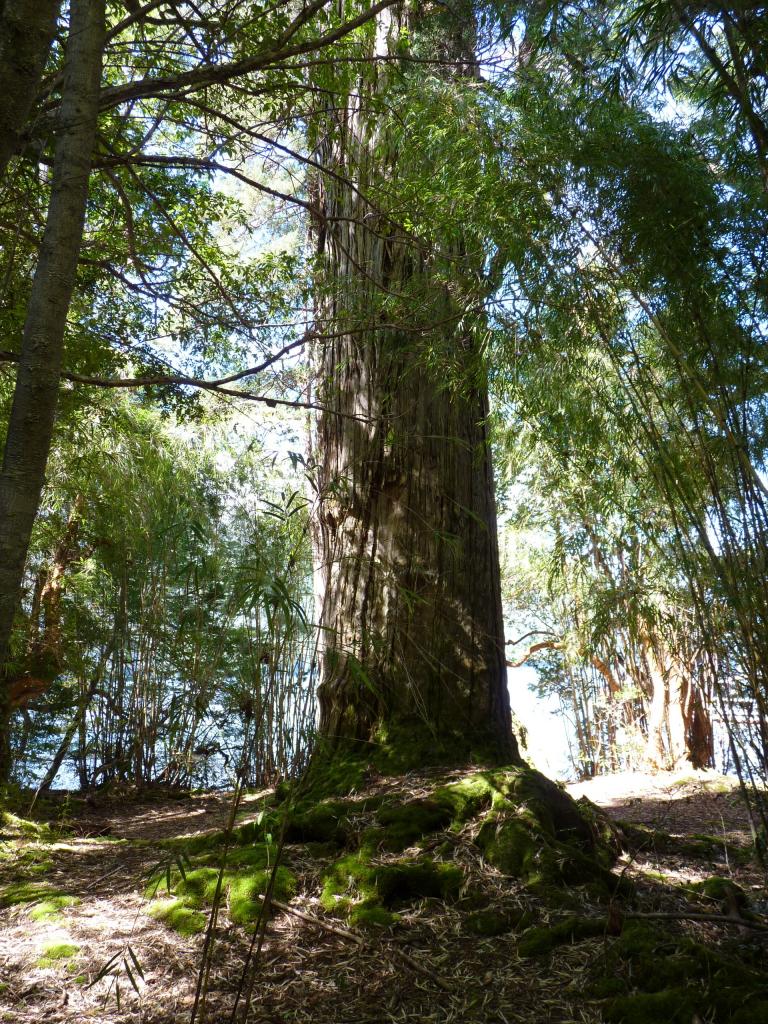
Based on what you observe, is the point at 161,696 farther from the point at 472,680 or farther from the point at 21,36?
the point at 21,36

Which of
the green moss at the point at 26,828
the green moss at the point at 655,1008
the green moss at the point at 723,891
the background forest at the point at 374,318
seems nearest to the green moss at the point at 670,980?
the green moss at the point at 655,1008

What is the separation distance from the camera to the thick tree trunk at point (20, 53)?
1547mm

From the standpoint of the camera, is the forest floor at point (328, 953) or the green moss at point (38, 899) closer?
the forest floor at point (328, 953)

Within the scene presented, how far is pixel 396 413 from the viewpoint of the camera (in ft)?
11.3

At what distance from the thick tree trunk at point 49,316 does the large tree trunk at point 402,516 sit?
124 cm

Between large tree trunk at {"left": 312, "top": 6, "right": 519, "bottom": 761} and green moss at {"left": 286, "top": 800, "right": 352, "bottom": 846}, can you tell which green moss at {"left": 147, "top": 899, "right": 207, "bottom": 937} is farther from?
large tree trunk at {"left": 312, "top": 6, "right": 519, "bottom": 761}

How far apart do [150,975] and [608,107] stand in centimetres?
303

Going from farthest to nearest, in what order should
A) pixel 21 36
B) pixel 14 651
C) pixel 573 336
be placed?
pixel 14 651, pixel 573 336, pixel 21 36

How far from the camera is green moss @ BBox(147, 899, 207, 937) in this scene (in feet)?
7.10

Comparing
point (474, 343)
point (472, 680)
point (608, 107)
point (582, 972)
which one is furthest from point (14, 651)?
point (608, 107)

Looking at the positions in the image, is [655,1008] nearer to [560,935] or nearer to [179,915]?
[560,935]

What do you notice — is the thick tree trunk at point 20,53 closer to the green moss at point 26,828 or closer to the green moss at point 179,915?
the green moss at point 179,915

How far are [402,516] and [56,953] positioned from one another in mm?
1941

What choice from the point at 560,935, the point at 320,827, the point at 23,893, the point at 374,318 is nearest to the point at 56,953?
the point at 23,893
